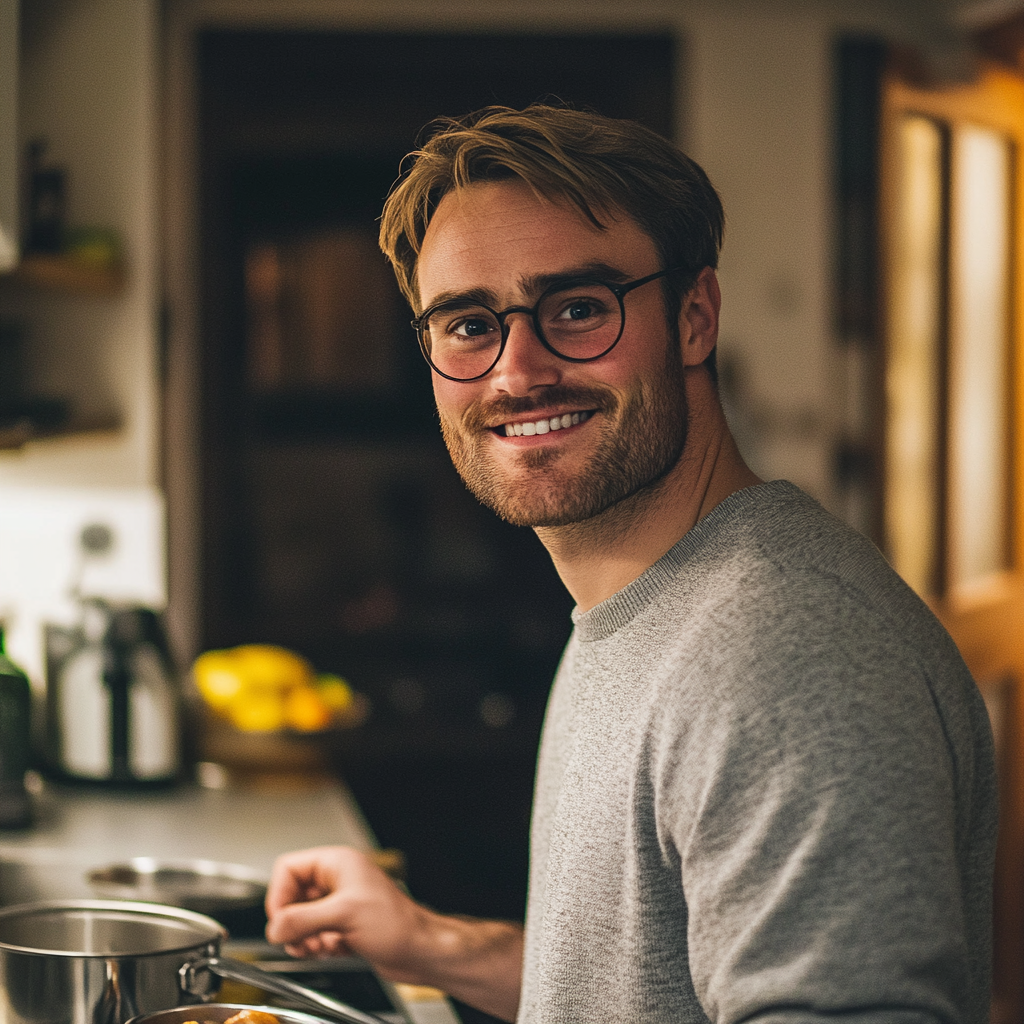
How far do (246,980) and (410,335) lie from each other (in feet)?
10.7

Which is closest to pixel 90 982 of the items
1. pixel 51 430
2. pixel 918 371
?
pixel 51 430

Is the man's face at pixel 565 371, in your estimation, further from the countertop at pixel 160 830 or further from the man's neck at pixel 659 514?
the countertop at pixel 160 830

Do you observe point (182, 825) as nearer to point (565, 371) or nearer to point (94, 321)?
point (94, 321)

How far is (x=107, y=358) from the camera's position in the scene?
2.29 m

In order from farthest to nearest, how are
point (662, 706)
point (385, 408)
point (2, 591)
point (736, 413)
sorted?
point (385, 408)
point (736, 413)
point (2, 591)
point (662, 706)

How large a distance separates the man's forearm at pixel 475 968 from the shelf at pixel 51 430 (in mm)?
816

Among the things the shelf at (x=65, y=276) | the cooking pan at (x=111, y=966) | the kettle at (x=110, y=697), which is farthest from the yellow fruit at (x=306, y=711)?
the cooking pan at (x=111, y=966)

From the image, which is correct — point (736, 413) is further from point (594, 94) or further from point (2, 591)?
point (2, 591)

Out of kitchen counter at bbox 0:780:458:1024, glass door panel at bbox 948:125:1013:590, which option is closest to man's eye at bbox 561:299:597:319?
kitchen counter at bbox 0:780:458:1024

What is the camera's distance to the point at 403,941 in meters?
1.24

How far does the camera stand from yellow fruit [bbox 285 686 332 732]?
2.40 metres

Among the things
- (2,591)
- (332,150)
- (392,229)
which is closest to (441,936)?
(392,229)

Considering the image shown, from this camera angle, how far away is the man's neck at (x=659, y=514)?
3.24 ft

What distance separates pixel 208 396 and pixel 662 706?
9.49 feet
